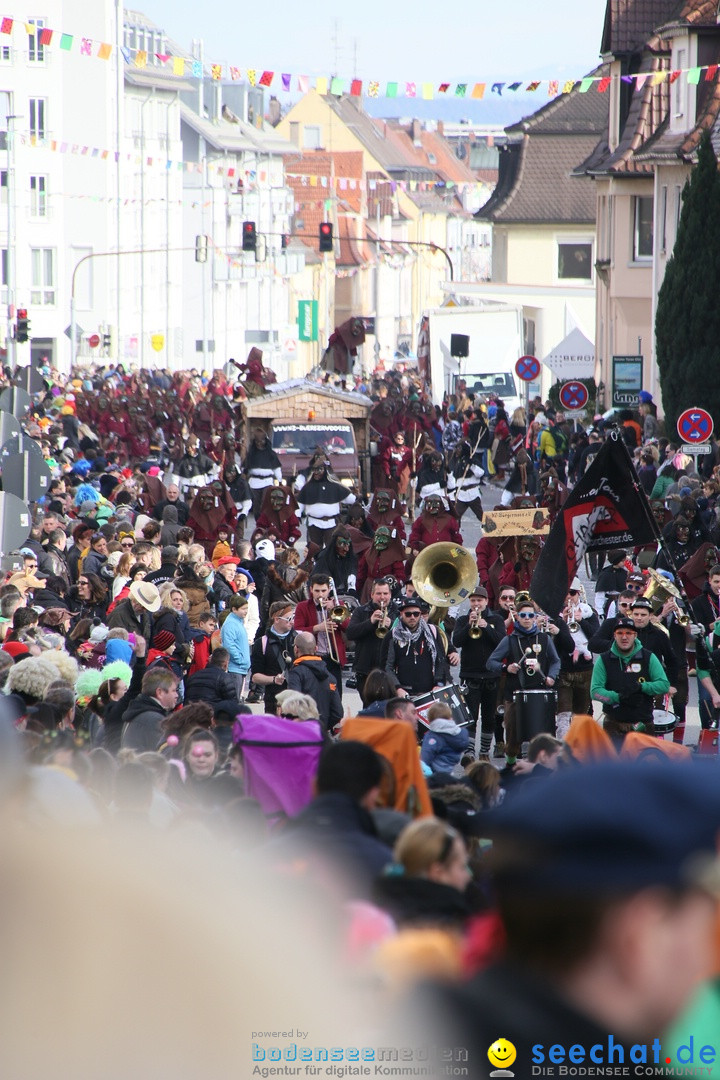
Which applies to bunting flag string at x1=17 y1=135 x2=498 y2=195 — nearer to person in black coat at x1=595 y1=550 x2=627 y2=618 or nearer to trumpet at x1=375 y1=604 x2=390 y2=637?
person in black coat at x1=595 y1=550 x2=627 y2=618

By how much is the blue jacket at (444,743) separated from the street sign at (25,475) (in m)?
6.99

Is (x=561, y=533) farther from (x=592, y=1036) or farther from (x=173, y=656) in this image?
(x=592, y=1036)

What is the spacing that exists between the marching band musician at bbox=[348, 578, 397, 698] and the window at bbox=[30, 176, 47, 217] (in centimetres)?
6054

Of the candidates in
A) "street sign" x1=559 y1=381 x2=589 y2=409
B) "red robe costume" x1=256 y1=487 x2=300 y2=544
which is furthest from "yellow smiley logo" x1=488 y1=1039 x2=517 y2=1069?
"street sign" x1=559 y1=381 x2=589 y2=409

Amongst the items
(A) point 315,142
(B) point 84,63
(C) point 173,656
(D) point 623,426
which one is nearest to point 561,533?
(C) point 173,656

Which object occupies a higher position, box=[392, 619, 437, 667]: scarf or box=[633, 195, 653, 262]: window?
box=[633, 195, 653, 262]: window

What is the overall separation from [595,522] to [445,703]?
302 centimetres

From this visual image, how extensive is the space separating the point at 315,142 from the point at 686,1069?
11879cm

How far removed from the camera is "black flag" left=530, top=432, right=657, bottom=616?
12.7 meters

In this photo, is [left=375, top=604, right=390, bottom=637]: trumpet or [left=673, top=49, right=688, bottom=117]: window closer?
[left=375, top=604, right=390, bottom=637]: trumpet

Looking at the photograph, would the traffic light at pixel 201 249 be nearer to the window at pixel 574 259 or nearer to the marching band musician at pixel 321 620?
the window at pixel 574 259

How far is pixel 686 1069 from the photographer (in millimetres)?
Answer: 1405

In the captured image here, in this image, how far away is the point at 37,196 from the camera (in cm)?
Result: 7044

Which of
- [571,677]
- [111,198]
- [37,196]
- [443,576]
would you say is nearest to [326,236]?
[443,576]
